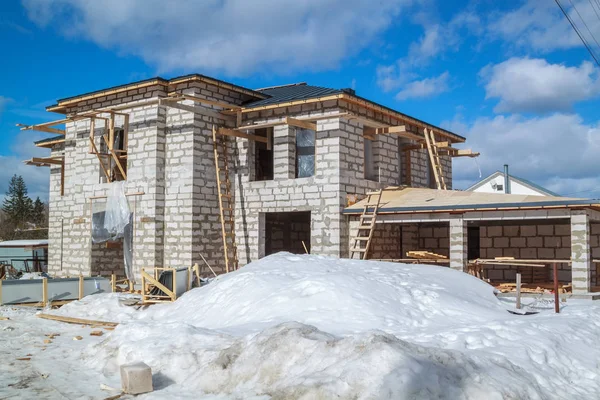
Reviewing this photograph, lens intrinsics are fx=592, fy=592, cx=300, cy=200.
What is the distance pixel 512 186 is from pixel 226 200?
36438mm

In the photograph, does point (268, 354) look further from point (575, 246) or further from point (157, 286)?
point (575, 246)

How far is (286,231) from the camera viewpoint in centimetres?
2316

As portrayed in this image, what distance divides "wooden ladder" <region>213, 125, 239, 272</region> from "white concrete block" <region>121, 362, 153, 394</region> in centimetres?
1160

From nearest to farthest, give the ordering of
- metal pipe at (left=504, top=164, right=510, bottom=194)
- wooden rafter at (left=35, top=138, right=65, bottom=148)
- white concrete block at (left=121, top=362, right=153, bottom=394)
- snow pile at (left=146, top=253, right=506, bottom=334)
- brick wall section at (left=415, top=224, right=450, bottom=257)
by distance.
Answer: white concrete block at (left=121, top=362, right=153, bottom=394)
snow pile at (left=146, top=253, right=506, bottom=334)
brick wall section at (left=415, top=224, right=450, bottom=257)
wooden rafter at (left=35, top=138, right=65, bottom=148)
metal pipe at (left=504, top=164, right=510, bottom=194)

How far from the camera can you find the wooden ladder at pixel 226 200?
63.8 feet

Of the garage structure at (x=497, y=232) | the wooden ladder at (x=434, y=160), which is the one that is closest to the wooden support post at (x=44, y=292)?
the garage structure at (x=497, y=232)

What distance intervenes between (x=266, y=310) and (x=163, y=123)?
10298 mm

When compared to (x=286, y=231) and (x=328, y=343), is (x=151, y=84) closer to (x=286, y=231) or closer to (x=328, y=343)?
(x=286, y=231)

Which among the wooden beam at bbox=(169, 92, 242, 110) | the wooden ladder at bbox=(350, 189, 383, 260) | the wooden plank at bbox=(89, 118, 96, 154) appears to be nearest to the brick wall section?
the wooden ladder at bbox=(350, 189, 383, 260)

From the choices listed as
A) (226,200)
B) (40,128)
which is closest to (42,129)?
(40,128)

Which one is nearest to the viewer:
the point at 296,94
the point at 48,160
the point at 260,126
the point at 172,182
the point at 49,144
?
the point at 260,126

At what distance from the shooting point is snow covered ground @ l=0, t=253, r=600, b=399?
6.81m

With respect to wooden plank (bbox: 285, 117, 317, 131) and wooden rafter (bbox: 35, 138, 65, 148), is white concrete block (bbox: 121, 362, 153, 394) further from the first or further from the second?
wooden rafter (bbox: 35, 138, 65, 148)

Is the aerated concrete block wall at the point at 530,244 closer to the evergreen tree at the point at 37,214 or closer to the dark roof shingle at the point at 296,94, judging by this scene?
the dark roof shingle at the point at 296,94
